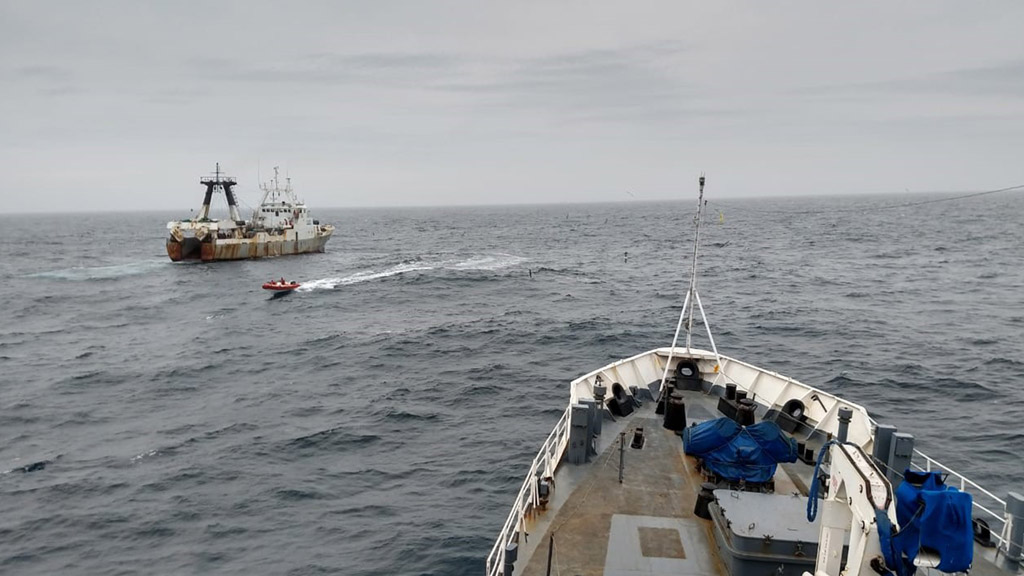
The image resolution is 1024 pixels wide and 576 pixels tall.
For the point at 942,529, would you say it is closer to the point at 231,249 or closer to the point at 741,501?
the point at 741,501

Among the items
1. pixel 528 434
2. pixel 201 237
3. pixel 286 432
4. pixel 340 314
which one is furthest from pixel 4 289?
pixel 528 434

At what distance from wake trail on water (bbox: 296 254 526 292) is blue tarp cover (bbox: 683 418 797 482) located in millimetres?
69110

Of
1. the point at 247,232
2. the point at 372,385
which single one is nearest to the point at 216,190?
the point at 247,232

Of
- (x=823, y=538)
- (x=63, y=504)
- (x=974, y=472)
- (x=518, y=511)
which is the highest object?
(x=823, y=538)

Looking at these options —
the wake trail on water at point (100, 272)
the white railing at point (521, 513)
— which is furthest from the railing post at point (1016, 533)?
the wake trail on water at point (100, 272)

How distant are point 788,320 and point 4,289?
94.8m

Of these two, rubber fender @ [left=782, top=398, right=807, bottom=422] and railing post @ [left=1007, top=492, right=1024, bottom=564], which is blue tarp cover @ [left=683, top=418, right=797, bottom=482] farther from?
rubber fender @ [left=782, top=398, right=807, bottom=422]

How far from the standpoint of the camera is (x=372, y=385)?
131 feet

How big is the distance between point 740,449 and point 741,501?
190 cm

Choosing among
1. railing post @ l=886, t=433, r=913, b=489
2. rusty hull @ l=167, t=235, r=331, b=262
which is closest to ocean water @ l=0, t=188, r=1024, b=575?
railing post @ l=886, t=433, r=913, b=489

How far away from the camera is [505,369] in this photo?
42.8 meters

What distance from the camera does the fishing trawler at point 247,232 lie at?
109 m

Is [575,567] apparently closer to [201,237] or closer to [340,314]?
[340,314]

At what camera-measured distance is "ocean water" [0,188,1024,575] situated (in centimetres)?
2291
